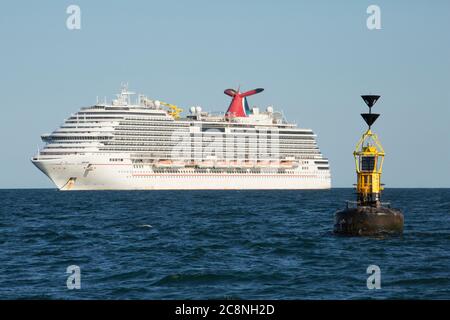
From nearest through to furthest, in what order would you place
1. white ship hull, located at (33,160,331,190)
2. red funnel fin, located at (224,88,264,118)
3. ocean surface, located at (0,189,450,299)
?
ocean surface, located at (0,189,450,299)
white ship hull, located at (33,160,331,190)
red funnel fin, located at (224,88,264,118)

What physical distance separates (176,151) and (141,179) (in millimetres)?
10629

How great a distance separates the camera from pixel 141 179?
138625 mm

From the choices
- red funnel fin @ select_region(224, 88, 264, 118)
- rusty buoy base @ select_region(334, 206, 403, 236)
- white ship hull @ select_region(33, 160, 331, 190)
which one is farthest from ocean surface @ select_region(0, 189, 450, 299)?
red funnel fin @ select_region(224, 88, 264, 118)

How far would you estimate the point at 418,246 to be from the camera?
36.4m

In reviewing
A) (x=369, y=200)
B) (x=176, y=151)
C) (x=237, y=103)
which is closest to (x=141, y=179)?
(x=176, y=151)

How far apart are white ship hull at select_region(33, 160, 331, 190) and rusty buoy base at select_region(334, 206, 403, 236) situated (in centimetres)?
9922

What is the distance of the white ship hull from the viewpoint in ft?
443

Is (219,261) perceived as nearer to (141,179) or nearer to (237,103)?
(141,179)

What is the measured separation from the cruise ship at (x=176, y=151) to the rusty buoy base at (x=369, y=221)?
99.3 m

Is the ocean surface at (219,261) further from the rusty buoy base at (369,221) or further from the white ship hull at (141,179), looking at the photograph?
the white ship hull at (141,179)

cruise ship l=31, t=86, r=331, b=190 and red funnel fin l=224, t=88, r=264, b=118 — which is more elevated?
red funnel fin l=224, t=88, r=264, b=118

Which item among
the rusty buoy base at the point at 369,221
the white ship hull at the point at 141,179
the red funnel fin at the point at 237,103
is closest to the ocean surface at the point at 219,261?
the rusty buoy base at the point at 369,221

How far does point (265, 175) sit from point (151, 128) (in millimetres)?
21850

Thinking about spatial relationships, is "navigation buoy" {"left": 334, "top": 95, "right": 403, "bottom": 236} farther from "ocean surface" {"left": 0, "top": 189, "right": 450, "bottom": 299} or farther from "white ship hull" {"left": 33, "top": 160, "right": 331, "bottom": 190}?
"white ship hull" {"left": 33, "top": 160, "right": 331, "bottom": 190}
